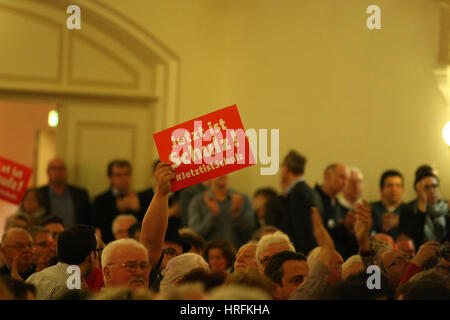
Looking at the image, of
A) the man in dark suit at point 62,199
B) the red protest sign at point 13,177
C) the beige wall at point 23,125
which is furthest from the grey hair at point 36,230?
the beige wall at point 23,125

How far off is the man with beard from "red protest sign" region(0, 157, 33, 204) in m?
3.12

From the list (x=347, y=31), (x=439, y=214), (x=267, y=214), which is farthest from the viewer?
(x=347, y=31)

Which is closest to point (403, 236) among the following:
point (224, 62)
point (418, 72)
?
point (418, 72)

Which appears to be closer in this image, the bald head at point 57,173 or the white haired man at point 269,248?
the white haired man at point 269,248

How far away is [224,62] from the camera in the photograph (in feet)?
Result: 32.3

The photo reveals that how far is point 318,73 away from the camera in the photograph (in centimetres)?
873

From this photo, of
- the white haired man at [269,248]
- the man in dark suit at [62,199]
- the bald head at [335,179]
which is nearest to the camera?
the white haired man at [269,248]

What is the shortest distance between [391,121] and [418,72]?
585 millimetres

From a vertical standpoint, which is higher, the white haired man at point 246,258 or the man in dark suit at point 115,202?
the man in dark suit at point 115,202

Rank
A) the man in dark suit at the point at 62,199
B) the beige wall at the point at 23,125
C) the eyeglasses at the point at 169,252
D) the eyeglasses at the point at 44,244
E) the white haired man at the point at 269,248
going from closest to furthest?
the white haired man at the point at 269,248 < the eyeglasses at the point at 169,252 < the eyeglasses at the point at 44,244 < the man in dark suit at the point at 62,199 < the beige wall at the point at 23,125

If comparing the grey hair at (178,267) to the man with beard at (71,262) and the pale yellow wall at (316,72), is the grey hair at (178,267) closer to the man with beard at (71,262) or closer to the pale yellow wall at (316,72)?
the man with beard at (71,262)

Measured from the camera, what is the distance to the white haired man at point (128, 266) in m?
4.07

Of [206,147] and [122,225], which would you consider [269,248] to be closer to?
[206,147]
